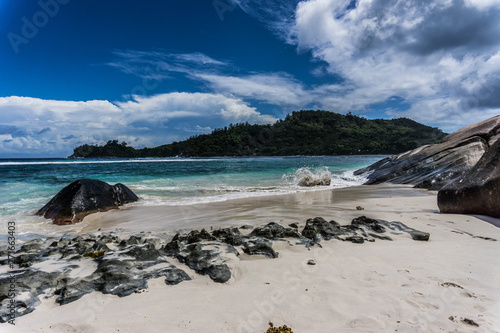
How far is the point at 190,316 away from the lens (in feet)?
7.41

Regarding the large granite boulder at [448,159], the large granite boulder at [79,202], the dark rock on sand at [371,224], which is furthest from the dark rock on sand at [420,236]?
the large granite boulder at [79,202]

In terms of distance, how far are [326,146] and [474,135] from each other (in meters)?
88.2

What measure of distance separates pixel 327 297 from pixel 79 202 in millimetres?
7826

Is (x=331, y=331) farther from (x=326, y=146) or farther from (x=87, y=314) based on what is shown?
(x=326, y=146)

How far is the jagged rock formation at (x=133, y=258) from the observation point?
110 inches

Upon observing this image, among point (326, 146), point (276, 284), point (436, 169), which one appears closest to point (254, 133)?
point (326, 146)

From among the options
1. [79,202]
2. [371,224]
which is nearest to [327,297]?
[371,224]

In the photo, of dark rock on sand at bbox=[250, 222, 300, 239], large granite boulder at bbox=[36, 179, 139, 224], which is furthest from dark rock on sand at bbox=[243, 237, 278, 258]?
large granite boulder at bbox=[36, 179, 139, 224]

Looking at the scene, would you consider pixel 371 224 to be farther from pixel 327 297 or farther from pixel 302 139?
pixel 302 139

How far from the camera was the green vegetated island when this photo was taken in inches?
3642

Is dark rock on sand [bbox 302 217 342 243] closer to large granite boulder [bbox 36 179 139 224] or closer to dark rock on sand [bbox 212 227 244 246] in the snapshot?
dark rock on sand [bbox 212 227 244 246]

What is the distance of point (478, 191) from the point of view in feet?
17.8

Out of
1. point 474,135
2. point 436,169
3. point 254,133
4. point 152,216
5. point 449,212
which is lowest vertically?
point 152,216

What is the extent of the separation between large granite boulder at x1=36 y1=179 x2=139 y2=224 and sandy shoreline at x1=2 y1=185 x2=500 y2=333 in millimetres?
5395
